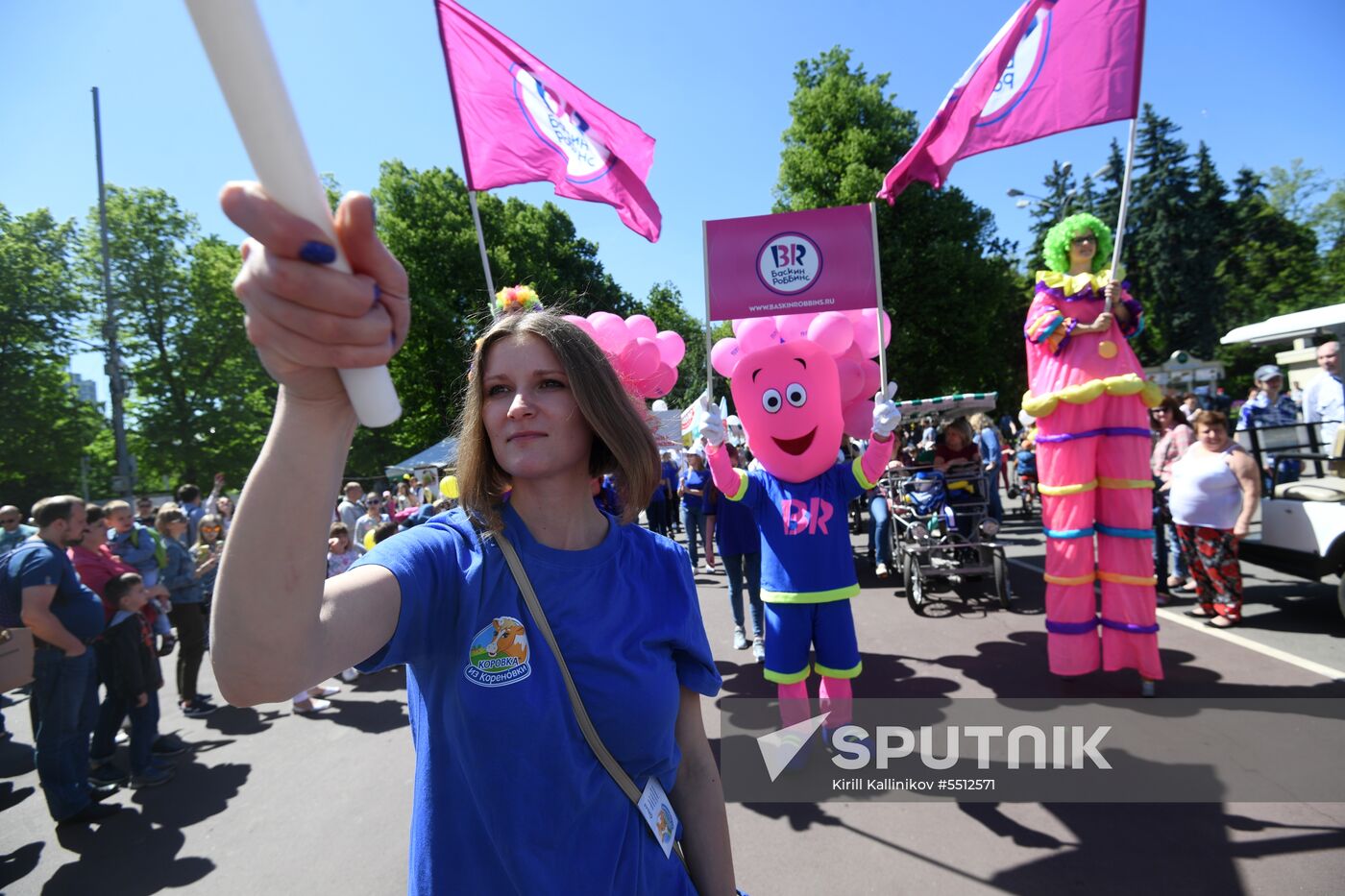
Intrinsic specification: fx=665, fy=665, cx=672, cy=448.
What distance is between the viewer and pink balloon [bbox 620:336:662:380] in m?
4.13

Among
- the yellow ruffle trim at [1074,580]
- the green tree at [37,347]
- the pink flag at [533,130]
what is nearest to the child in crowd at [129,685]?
the pink flag at [533,130]

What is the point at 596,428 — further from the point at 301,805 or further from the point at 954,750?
the point at 301,805

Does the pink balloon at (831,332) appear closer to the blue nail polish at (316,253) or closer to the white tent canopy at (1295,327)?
the blue nail polish at (316,253)

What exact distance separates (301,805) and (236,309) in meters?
26.4

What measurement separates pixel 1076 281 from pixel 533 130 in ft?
12.7

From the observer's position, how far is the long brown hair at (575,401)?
4.83 feet

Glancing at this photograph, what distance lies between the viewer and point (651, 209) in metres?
4.98

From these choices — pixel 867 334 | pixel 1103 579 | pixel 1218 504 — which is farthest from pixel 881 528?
pixel 1103 579

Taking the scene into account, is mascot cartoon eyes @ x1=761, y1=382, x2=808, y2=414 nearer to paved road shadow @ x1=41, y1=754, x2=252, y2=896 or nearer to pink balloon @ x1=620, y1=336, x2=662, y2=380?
pink balloon @ x1=620, y1=336, x2=662, y2=380

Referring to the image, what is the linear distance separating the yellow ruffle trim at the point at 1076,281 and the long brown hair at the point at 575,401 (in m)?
3.93

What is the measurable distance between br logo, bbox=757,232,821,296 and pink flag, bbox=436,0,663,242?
1.03 m

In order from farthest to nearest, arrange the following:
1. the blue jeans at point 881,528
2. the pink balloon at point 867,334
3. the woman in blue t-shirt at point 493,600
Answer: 1. the blue jeans at point 881,528
2. the pink balloon at point 867,334
3. the woman in blue t-shirt at point 493,600

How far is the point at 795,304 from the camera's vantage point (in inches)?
169

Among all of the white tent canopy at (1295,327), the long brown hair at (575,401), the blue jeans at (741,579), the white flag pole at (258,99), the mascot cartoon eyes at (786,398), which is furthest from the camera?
the white tent canopy at (1295,327)
